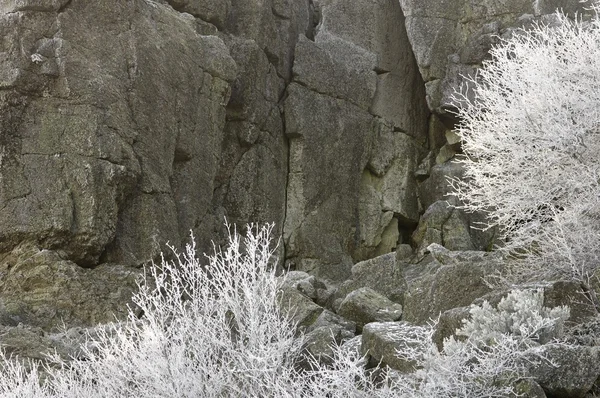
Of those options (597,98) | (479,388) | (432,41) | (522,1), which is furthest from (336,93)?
(479,388)

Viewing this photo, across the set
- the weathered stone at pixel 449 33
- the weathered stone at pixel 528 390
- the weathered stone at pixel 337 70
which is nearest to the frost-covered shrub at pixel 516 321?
the weathered stone at pixel 528 390

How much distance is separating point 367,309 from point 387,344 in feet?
6.16

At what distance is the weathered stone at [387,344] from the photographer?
25.0ft

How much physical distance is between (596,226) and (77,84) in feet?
26.8

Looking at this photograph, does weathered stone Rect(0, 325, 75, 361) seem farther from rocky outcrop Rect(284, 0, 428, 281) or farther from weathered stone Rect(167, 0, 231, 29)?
rocky outcrop Rect(284, 0, 428, 281)

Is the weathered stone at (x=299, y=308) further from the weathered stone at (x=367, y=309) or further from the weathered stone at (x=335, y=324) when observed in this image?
the weathered stone at (x=367, y=309)

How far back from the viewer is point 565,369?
675cm

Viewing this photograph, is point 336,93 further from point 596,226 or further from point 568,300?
point 568,300

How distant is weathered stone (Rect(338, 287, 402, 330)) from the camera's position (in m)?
9.63

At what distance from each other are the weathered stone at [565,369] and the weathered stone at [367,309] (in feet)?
9.55

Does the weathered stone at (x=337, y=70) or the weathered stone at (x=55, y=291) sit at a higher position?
the weathered stone at (x=337, y=70)

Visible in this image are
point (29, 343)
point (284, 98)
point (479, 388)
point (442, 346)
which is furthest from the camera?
point (284, 98)

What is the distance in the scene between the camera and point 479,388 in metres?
6.61

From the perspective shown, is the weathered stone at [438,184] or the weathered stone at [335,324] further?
the weathered stone at [438,184]
